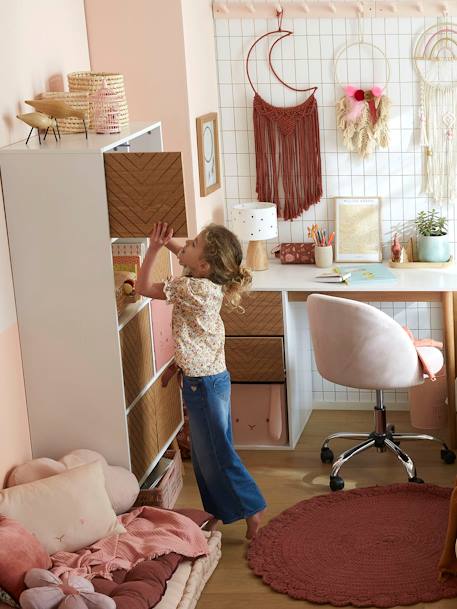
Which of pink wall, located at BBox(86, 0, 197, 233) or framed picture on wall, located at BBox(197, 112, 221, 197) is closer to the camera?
pink wall, located at BBox(86, 0, 197, 233)

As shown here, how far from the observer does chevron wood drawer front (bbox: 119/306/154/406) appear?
374 cm

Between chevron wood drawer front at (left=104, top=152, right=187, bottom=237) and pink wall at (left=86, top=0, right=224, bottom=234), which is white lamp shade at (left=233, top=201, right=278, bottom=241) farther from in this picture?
chevron wood drawer front at (left=104, top=152, right=187, bottom=237)

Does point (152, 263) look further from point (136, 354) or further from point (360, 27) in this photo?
point (360, 27)

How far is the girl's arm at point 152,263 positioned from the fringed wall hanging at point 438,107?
1.73 m

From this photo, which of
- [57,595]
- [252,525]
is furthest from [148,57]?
[57,595]

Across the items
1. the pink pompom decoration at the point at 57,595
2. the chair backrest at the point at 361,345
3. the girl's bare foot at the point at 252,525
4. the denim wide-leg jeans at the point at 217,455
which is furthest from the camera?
the chair backrest at the point at 361,345

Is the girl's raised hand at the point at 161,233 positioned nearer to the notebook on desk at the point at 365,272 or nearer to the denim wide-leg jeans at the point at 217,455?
the denim wide-leg jeans at the point at 217,455

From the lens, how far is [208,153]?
4.80 meters

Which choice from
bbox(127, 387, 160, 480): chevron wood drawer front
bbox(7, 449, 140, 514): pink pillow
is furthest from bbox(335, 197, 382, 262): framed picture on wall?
bbox(7, 449, 140, 514): pink pillow

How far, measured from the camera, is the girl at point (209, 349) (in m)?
3.67

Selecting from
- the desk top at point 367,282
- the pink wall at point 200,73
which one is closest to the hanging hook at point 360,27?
the pink wall at point 200,73

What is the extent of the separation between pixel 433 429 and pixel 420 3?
6.43 ft

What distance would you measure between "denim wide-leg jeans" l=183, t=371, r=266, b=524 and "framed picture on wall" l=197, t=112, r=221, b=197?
119 centimetres

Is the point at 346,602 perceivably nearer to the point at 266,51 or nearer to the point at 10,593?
the point at 10,593
